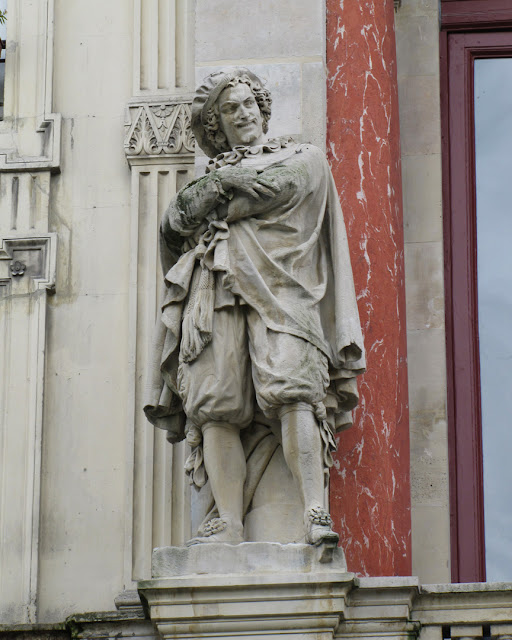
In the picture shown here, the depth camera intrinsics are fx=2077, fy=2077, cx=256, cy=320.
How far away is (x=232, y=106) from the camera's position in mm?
11203

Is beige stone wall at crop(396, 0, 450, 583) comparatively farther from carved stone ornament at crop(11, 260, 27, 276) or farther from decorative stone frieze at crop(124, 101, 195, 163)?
carved stone ornament at crop(11, 260, 27, 276)

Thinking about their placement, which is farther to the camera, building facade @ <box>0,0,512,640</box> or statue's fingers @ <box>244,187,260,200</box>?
building facade @ <box>0,0,512,640</box>

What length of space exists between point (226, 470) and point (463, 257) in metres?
3.08

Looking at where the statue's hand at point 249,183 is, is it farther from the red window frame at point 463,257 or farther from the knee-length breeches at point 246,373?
the red window frame at point 463,257

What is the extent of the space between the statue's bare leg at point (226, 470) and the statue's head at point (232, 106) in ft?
5.37

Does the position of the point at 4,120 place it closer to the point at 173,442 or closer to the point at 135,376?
the point at 135,376

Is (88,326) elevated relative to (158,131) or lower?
lower

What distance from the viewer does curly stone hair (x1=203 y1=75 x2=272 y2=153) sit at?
11242 mm

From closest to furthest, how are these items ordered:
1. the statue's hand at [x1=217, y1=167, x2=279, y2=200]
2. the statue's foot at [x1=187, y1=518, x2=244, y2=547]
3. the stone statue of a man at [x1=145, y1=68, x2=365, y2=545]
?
the statue's foot at [x1=187, y1=518, x2=244, y2=547] < the stone statue of a man at [x1=145, y1=68, x2=365, y2=545] < the statue's hand at [x1=217, y1=167, x2=279, y2=200]

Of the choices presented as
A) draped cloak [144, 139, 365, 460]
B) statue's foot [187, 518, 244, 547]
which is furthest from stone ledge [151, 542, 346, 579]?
draped cloak [144, 139, 365, 460]

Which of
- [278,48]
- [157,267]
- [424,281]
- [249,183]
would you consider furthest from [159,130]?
[249,183]

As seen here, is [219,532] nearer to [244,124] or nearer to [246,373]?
[246,373]

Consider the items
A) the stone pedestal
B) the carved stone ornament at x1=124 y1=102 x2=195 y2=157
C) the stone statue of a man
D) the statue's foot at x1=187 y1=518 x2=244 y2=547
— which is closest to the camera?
the stone pedestal

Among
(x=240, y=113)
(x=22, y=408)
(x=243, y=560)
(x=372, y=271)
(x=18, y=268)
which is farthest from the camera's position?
(x=18, y=268)
